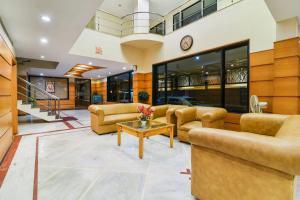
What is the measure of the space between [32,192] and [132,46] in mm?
6253

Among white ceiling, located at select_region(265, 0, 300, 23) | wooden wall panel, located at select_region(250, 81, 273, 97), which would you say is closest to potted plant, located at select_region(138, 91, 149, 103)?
wooden wall panel, located at select_region(250, 81, 273, 97)

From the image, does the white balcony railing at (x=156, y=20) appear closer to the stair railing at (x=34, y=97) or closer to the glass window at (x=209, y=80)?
the glass window at (x=209, y=80)

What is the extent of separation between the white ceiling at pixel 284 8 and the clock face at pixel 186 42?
2.60m

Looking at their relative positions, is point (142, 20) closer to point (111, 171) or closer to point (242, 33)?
point (242, 33)

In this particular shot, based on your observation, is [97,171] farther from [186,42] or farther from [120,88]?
[120,88]

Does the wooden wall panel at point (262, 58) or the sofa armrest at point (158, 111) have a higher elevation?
the wooden wall panel at point (262, 58)

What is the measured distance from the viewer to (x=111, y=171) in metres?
2.32

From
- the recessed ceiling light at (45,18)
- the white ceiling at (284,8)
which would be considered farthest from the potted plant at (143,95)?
the white ceiling at (284,8)

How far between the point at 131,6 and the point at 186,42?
12.0 ft

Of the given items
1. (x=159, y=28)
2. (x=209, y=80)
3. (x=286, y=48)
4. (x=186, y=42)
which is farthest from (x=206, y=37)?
(x=159, y=28)

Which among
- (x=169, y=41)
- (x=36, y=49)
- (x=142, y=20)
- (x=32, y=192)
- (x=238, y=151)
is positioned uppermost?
(x=142, y=20)

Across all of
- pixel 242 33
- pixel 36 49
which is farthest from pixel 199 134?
pixel 36 49

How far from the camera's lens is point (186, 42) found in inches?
217

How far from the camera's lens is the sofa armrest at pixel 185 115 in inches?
147
